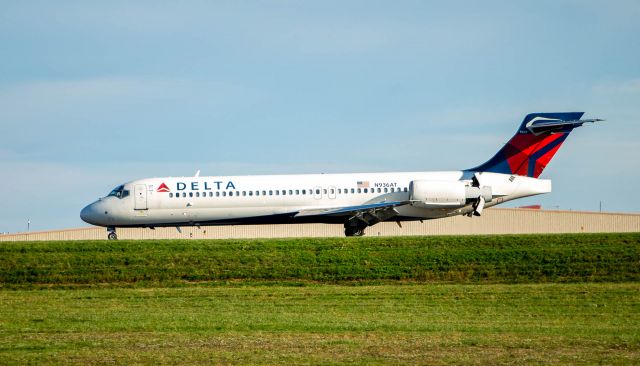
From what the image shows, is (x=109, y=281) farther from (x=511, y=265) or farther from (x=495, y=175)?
(x=495, y=175)

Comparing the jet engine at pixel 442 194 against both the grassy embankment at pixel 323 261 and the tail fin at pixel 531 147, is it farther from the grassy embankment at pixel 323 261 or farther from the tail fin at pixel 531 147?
the grassy embankment at pixel 323 261

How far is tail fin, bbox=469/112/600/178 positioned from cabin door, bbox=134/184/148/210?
16021 mm

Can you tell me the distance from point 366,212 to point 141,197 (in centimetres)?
1024

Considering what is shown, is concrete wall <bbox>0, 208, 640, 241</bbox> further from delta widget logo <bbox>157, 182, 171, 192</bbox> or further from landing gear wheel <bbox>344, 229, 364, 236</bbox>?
delta widget logo <bbox>157, 182, 171, 192</bbox>

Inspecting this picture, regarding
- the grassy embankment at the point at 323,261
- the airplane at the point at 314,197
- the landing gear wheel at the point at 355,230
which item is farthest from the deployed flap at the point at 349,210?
the grassy embankment at the point at 323,261

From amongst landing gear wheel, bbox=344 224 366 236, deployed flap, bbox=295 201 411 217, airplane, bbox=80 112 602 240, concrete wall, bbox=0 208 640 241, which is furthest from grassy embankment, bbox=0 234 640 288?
concrete wall, bbox=0 208 640 241

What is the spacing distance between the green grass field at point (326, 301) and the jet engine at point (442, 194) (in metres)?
8.25

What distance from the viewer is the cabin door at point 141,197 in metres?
43.5

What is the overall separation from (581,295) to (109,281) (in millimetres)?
14864

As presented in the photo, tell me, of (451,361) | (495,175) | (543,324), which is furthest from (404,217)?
(451,361)

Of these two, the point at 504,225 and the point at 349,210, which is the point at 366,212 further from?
the point at 504,225

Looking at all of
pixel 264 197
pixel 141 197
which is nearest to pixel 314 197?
pixel 264 197

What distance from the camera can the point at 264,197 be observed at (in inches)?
1694

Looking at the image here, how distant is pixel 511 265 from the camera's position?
31.3m
